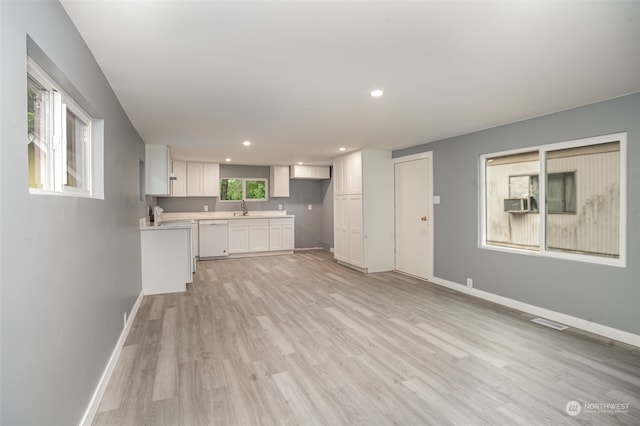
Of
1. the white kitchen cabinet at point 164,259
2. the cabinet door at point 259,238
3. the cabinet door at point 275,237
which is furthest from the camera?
the cabinet door at point 275,237

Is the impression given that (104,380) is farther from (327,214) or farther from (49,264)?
(327,214)

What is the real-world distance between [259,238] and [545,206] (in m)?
5.90

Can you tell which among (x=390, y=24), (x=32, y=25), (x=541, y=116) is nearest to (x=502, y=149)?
(x=541, y=116)

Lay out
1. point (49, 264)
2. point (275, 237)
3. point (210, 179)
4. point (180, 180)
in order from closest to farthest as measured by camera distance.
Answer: point (49, 264) → point (180, 180) → point (210, 179) → point (275, 237)

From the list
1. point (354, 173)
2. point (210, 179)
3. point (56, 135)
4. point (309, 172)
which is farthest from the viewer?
point (309, 172)

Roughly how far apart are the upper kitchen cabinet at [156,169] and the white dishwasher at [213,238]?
2.07 metres

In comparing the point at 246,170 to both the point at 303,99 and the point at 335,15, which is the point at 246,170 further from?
the point at 335,15

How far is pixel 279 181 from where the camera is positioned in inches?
327

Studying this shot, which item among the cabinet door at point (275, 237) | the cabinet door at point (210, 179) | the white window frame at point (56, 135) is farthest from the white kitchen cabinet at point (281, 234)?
the white window frame at point (56, 135)

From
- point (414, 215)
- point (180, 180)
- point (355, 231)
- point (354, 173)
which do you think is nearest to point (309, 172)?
point (354, 173)

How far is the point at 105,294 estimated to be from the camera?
2.40m

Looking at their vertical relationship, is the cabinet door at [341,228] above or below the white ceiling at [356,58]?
below

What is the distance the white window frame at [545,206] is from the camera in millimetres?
2988

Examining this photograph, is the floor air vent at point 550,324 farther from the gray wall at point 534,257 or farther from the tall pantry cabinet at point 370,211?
the tall pantry cabinet at point 370,211
